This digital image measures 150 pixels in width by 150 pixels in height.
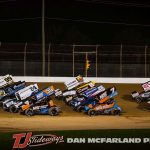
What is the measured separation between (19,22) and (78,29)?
6.78 metres

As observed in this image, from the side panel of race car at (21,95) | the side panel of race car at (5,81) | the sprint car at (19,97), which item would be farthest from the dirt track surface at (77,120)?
the side panel of race car at (5,81)

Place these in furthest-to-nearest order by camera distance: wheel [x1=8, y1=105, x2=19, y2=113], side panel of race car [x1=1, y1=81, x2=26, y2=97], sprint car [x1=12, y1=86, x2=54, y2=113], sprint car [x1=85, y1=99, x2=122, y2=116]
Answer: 1. side panel of race car [x1=1, y1=81, x2=26, y2=97]
2. wheel [x1=8, y1=105, x2=19, y2=113]
3. sprint car [x1=85, y1=99, x2=122, y2=116]
4. sprint car [x1=12, y1=86, x2=54, y2=113]

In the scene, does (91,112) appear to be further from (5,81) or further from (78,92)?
(5,81)

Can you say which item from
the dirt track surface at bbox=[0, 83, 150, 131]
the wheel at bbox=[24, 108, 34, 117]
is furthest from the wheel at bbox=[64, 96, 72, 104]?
the wheel at bbox=[24, 108, 34, 117]

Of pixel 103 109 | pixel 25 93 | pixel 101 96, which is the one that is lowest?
pixel 103 109

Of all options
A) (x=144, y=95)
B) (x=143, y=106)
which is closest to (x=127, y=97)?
(x=144, y=95)

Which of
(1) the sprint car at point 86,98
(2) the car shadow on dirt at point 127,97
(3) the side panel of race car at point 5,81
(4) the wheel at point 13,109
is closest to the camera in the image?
(4) the wheel at point 13,109

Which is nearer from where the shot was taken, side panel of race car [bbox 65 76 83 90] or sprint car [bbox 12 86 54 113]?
sprint car [bbox 12 86 54 113]

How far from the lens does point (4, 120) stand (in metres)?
19.7

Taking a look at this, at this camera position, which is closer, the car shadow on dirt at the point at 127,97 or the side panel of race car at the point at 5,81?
the side panel of race car at the point at 5,81

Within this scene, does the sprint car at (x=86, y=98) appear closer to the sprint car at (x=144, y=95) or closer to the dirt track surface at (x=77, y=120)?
the dirt track surface at (x=77, y=120)

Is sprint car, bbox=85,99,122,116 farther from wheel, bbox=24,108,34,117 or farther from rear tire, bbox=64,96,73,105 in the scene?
wheel, bbox=24,108,34,117

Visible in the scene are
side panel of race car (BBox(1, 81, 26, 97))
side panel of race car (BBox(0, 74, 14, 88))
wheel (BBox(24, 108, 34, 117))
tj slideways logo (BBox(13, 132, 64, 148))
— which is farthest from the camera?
side panel of race car (BBox(0, 74, 14, 88))

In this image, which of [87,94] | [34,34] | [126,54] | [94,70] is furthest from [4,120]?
[34,34]
